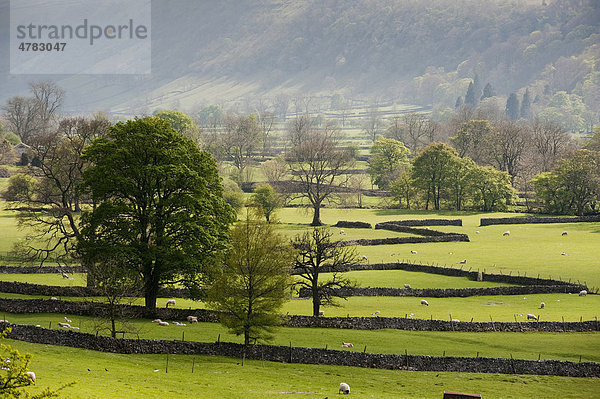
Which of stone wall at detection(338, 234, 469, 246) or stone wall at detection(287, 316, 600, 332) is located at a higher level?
stone wall at detection(338, 234, 469, 246)

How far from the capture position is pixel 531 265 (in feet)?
233

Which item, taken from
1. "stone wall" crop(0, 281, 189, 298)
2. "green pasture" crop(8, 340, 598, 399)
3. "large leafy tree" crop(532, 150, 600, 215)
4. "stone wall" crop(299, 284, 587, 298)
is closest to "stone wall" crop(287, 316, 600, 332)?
"green pasture" crop(8, 340, 598, 399)

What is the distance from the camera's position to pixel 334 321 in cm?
4588

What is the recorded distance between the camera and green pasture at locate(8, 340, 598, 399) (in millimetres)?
28922

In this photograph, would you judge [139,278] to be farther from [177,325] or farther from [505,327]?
[505,327]

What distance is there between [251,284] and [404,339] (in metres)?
10.0

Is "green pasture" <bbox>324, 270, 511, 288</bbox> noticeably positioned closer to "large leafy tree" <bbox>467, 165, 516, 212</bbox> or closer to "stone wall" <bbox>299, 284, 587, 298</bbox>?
"stone wall" <bbox>299, 284, 587, 298</bbox>

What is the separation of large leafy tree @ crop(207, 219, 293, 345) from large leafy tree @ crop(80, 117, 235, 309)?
3235 mm

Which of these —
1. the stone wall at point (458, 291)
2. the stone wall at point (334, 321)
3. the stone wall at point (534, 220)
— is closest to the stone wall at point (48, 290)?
the stone wall at point (334, 321)

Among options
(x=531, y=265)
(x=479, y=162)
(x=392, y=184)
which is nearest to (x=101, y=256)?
(x=531, y=265)

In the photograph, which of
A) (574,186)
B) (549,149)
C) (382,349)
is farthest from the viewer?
(549,149)

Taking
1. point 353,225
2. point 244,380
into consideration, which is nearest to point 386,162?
point 353,225

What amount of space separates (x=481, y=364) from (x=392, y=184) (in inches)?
3703

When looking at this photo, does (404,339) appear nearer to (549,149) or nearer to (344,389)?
(344,389)
